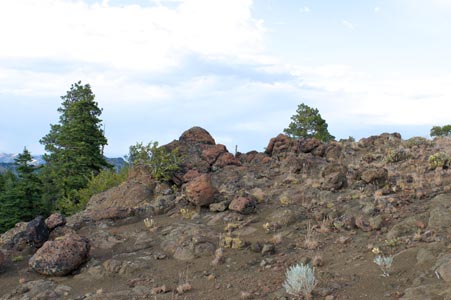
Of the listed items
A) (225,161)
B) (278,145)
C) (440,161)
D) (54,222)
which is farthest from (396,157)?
(54,222)

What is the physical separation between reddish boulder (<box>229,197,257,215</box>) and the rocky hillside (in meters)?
0.04

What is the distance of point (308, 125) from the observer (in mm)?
46312

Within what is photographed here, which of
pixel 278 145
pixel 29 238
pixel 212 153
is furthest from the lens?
pixel 278 145

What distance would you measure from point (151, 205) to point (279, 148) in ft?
36.6

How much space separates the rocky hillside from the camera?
955 centimetres

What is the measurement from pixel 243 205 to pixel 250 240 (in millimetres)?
2293

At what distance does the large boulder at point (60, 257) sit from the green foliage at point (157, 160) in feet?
26.1

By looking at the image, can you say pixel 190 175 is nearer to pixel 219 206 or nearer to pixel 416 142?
pixel 219 206

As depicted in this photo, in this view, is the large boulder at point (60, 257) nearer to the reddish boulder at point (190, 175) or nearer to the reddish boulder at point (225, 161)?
the reddish boulder at point (190, 175)

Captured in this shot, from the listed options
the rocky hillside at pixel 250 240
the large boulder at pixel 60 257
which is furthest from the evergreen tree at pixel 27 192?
the large boulder at pixel 60 257

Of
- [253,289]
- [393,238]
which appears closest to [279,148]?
[393,238]

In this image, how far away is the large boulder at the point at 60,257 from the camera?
11.9m

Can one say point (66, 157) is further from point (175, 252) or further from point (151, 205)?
point (175, 252)

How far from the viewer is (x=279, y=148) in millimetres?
25828
